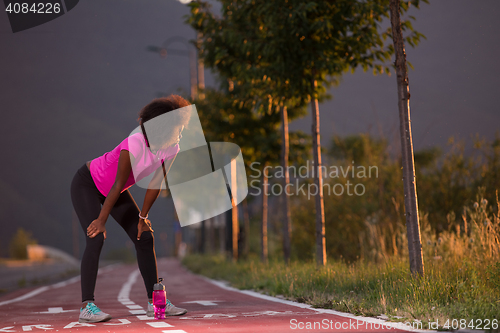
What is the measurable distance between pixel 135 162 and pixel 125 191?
1.84 ft

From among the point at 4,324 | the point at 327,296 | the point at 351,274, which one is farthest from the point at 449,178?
the point at 4,324

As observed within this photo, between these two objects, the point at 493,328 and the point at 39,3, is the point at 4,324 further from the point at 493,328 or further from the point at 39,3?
the point at 39,3

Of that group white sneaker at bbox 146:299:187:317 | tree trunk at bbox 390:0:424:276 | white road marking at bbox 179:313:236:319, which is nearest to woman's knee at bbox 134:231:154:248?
white sneaker at bbox 146:299:187:317

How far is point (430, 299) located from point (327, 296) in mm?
1681

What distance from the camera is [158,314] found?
234 inches

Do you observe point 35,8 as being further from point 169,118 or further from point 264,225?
point 264,225

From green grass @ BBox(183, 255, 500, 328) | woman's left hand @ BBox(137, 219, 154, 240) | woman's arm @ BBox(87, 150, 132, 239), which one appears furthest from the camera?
woman's left hand @ BBox(137, 219, 154, 240)

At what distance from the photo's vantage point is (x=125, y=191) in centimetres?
615

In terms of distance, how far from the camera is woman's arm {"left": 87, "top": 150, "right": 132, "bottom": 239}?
5652 millimetres

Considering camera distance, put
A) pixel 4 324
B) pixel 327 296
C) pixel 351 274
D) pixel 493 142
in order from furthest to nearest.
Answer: pixel 493 142
pixel 351 274
pixel 327 296
pixel 4 324

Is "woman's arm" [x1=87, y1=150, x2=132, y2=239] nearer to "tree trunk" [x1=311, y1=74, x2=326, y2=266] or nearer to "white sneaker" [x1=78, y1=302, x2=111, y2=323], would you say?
Result: "white sneaker" [x1=78, y1=302, x2=111, y2=323]

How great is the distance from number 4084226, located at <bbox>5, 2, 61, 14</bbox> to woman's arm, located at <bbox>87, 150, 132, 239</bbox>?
8584 millimetres

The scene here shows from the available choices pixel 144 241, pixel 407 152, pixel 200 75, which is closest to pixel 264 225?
pixel 407 152

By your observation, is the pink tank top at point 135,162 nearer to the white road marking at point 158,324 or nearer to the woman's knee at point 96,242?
the woman's knee at point 96,242
